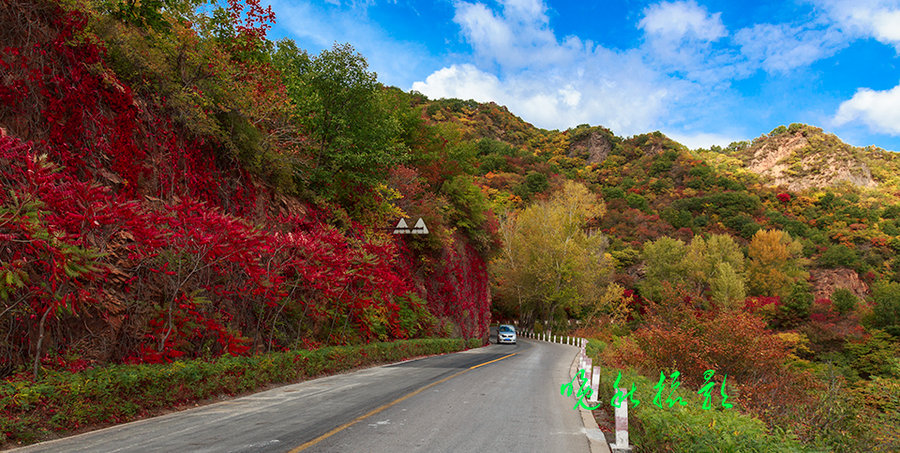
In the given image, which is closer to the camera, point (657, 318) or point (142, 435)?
point (142, 435)

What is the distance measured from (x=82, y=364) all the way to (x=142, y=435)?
2334 mm

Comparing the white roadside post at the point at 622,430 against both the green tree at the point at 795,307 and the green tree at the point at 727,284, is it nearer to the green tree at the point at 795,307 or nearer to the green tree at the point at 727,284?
the green tree at the point at 795,307

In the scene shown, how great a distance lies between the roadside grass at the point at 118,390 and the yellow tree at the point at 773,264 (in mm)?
58879

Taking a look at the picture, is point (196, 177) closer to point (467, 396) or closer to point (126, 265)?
point (126, 265)

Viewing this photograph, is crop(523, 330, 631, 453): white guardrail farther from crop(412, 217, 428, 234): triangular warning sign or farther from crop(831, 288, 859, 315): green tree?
crop(831, 288, 859, 315): green tree

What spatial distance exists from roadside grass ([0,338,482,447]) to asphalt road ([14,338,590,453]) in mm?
307

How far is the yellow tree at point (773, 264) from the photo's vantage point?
52.8 metres

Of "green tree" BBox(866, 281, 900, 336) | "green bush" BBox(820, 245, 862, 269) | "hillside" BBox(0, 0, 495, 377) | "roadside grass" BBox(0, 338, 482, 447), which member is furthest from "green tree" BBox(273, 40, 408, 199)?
"green bush" BBox(820, 245, 862, 269)

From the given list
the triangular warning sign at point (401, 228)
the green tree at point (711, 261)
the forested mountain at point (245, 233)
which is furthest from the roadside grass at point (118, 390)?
the green tree at point (711, 261)

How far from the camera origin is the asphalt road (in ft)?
18.5

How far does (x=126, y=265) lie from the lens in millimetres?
8758

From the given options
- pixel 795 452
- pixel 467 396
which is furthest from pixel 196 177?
pixel 795 452

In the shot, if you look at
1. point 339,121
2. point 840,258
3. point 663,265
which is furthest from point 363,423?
point 840,258

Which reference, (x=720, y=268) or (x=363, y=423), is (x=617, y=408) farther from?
(x=720, y=268)
